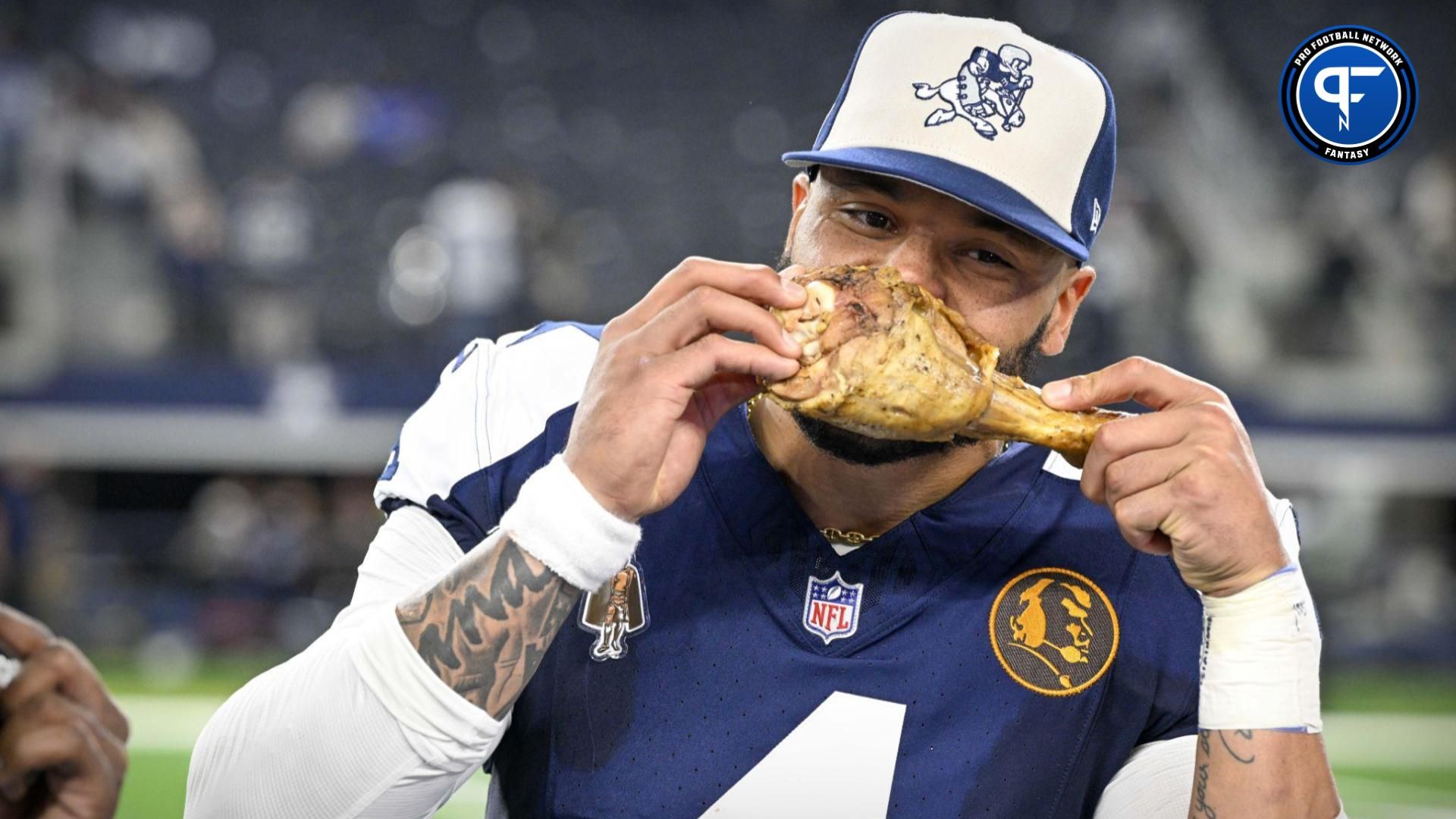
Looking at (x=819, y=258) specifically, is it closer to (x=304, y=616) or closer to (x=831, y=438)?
(x=831, y=438)

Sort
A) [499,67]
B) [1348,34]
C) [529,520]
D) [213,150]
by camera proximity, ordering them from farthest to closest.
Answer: [499,67] < [213,150] < [1348,34] < [529,520]

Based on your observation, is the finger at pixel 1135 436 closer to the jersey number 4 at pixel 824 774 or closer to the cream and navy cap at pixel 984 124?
the cream and navy cap at pixel 984 124

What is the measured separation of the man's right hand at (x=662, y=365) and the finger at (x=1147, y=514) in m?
0.47

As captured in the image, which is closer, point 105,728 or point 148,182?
point 105,728

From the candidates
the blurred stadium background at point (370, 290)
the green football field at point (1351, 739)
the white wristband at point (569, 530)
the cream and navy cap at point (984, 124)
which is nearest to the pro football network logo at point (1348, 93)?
the cream and navy cap at point (984, 124)

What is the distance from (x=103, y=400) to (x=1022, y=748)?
10.7m

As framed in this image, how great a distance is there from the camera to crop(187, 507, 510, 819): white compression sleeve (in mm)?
1900

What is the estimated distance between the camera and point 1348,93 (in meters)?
3.75

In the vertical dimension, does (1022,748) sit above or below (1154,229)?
below

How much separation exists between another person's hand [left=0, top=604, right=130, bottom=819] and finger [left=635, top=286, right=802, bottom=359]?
0.74 m

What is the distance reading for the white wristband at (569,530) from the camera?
1865mm

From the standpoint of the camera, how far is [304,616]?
39.1 feet

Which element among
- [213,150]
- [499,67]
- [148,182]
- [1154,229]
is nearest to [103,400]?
[148,182]

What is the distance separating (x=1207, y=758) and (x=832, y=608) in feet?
1.79
